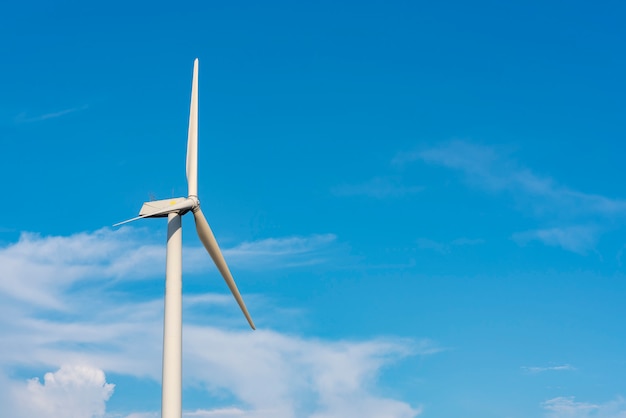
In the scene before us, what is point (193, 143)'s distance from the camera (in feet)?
261

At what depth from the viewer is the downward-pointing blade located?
73.3 meters

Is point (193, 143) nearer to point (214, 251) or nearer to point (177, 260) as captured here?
point (214, 251)

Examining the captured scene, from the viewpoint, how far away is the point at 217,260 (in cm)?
7531

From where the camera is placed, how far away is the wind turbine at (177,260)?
65.4 meters

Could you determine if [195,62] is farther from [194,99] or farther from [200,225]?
[200,225]

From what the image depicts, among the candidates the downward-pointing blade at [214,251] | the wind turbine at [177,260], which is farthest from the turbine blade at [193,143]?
the downward-pointing blade at [214,251]

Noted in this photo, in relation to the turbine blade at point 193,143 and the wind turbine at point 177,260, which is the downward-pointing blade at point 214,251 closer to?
the wind turbine at point 177,260

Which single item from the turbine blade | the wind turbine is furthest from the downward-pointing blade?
the turbine blade

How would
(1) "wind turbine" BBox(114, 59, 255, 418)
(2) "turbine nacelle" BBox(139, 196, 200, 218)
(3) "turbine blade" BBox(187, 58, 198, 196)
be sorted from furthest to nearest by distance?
(3) "turbine blade" BBox(187, 58, 198, 196), (2) "turbine nacelle" BBox(139, 196, 200, 218), (1) "wind turbine" BBox(114, 59, 255, 418)

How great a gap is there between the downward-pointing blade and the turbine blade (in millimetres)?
3345

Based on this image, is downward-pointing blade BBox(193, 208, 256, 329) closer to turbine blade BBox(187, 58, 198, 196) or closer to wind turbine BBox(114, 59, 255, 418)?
wind turbine BBox(114, 59, 255, 418)

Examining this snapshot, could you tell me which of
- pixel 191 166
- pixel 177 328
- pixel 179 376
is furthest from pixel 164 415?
pixel 191 166

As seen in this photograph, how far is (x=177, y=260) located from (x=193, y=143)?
15.2m

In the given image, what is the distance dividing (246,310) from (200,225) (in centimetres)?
1097
